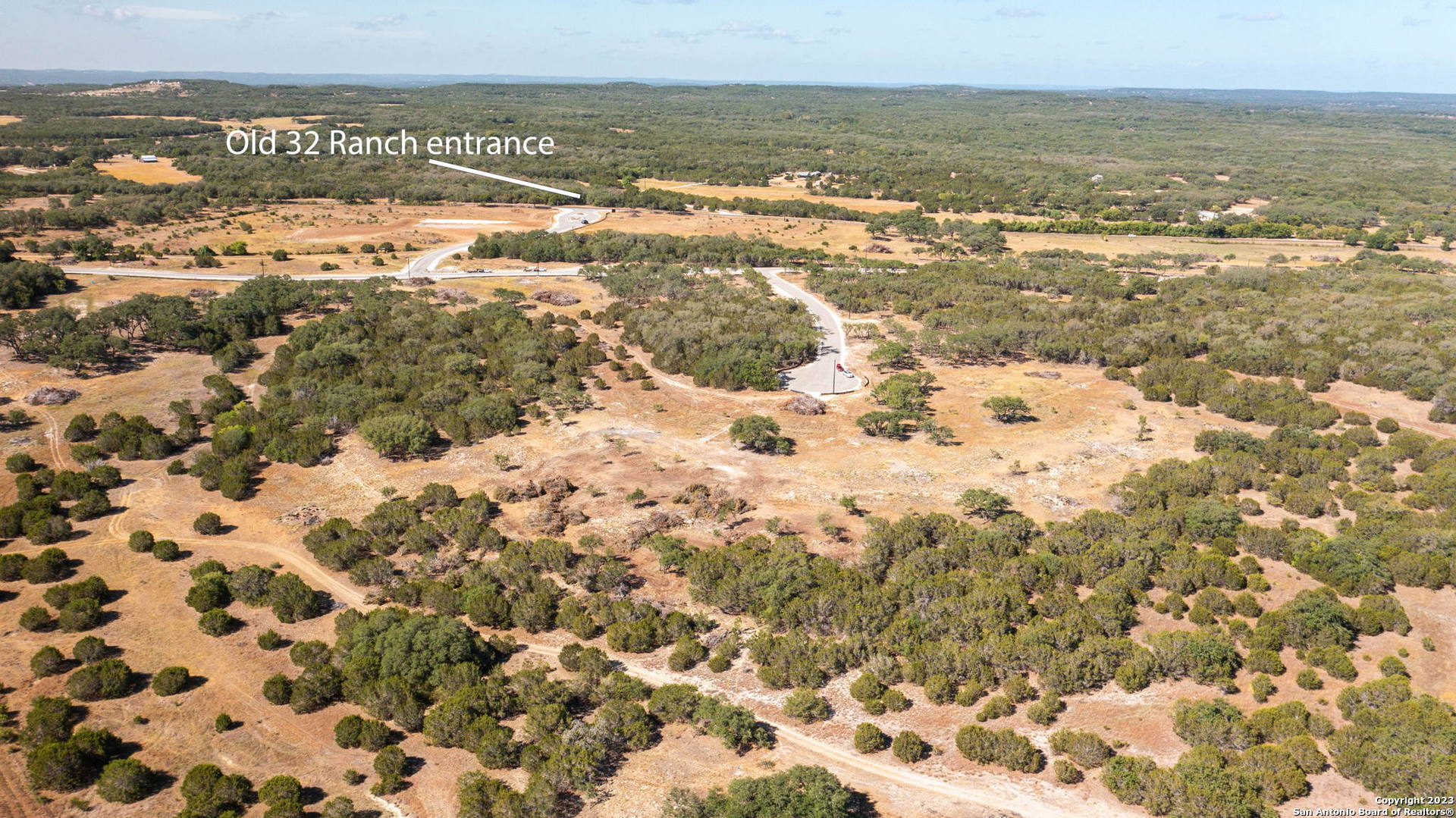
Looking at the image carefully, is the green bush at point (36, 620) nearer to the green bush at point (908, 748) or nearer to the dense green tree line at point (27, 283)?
the green bush at point (908, 748)

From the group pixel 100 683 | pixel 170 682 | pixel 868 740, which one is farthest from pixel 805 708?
pixel 100 683

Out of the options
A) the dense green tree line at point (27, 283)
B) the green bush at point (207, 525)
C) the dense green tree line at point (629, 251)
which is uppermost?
the dense green tree line at point (629, 251)

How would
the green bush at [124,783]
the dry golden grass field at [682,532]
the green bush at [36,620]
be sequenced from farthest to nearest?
the green bush at [36,620], the dry golden grass field at [682,532], the green bush at [124,783]

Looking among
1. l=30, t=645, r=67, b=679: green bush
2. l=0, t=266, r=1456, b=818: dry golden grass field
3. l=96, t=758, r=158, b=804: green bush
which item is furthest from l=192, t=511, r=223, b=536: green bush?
l=96, t=758, r=158, b=804: green bush

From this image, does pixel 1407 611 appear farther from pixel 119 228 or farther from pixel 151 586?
pixel 119 228

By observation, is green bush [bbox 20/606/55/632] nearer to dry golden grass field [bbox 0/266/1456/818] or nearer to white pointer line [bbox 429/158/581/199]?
dry golden grass field [bbox 0/266/1456/818]

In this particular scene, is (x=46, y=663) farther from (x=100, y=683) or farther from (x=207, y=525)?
(x=207, y=525)

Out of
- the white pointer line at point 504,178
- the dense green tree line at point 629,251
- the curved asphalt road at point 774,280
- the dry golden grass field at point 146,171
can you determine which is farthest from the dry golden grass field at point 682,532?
the dry golden grass field at point 146,171
